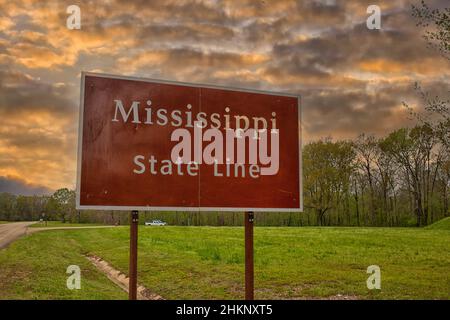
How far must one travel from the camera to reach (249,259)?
26.2 ft

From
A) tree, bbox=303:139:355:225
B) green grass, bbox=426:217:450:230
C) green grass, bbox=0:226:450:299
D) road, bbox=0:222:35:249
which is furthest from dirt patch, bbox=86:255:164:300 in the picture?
tree, bbox=303:139:355:225

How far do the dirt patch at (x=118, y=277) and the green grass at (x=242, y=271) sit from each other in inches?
12.4

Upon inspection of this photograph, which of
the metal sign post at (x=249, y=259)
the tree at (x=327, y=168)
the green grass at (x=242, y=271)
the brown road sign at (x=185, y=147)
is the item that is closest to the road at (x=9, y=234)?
the green grass at (x=242, y=271)

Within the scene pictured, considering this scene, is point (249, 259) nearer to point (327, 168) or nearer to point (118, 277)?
point (118, 277)

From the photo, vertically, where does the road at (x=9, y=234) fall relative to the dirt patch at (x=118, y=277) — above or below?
above

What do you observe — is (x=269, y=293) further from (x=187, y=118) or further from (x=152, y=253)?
(x=152, y=253)

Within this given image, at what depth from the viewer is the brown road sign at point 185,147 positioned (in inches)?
281

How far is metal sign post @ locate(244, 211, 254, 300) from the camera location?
7791 millimetres

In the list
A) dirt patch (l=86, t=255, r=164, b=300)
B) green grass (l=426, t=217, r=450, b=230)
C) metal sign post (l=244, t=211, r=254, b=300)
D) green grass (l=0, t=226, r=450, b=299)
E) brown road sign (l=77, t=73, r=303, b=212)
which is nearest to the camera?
brown road sign (l=77, t=73, r=303, b=212)

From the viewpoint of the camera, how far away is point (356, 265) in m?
18.7

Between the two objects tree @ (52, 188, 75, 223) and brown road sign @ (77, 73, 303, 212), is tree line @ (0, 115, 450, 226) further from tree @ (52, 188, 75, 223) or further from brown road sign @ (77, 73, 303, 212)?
brown road sign @ (77, 73, 303, 212)

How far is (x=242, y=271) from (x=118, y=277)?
179 inches

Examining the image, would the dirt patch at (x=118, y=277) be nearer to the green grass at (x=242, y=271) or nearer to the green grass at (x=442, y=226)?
the green grass at (x=242, y=271)

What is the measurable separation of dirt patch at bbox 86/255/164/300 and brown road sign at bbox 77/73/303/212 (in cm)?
616
